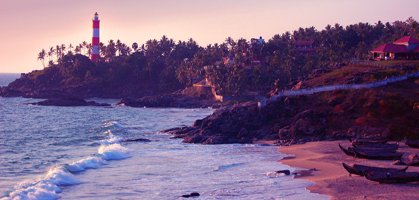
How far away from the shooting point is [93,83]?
163625 mm

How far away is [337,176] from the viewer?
43.5 m

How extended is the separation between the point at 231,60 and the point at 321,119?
3217 inches


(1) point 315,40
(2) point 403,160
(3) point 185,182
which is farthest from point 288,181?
(1) point 315,40

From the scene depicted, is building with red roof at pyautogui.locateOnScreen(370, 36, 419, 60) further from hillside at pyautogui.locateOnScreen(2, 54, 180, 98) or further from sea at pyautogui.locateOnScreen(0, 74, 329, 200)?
hillside at pyautogui.locateOnScreen(2, 54, 180, 98)

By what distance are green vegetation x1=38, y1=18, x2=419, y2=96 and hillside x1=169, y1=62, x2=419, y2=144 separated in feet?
44.2

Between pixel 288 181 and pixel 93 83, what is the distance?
125730 millimetres

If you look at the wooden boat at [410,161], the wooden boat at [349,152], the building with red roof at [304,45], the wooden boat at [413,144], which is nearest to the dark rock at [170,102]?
Result: the building with red roof at [304,45]

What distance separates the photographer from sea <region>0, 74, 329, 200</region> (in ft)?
132

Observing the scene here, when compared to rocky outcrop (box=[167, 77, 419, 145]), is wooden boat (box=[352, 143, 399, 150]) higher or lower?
lower

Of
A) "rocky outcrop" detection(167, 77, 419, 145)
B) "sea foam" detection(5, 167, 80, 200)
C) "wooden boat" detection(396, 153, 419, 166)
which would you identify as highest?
"rocky outcrop" detection(167, 77, 419, 145)

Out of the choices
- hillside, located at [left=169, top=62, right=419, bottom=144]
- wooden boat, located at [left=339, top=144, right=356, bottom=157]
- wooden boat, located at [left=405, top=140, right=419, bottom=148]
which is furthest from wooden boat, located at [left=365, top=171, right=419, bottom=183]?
hillside, located at [left=169, top=62, right=419, bottom=144]

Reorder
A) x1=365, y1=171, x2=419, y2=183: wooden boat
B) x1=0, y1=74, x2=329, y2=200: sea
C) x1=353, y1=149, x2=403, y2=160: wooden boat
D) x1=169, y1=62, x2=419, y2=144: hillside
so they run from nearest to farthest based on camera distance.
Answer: x1=365, y1=171, x2=419, y2=183: wooden boat → x1=0, y1=74, x2=329, y2=200: sea → x1=353, y1=149, x2=403, y2=160: wooden boat → x1=169, y1=62, x2=419, y2=144: hillside

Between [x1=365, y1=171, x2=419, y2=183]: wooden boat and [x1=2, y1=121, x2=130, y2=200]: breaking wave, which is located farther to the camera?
[x1=2, y1=121, x2=130, y2=200]: breaking wave

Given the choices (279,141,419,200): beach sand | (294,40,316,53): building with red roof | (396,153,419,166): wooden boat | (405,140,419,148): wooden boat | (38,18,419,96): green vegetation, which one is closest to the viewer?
(279,141,419,200): beach sand
